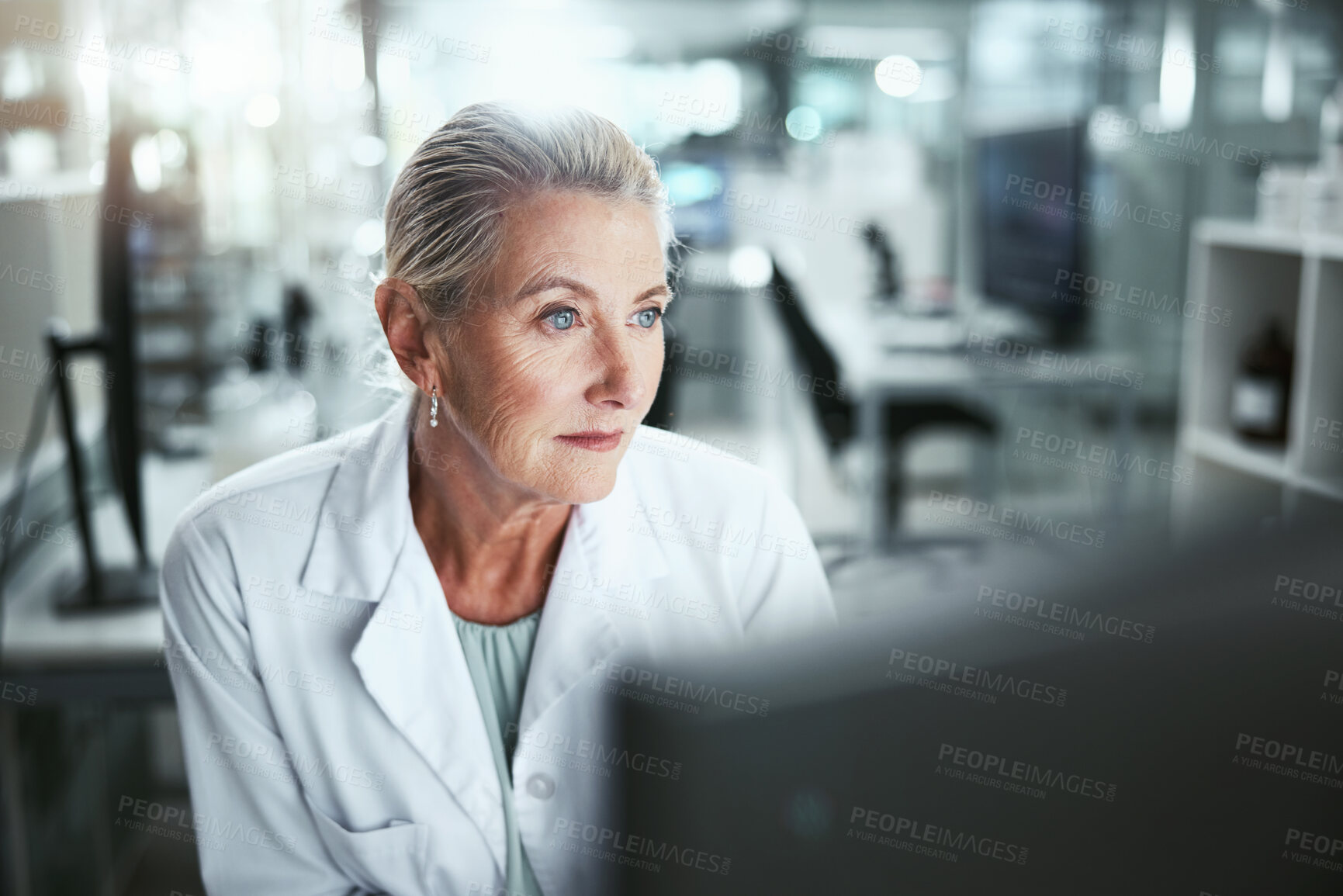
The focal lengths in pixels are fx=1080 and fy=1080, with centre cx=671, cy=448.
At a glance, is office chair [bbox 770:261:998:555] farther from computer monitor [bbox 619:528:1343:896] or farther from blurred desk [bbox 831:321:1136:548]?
computer monitor [bbox 619:528:1343:896]

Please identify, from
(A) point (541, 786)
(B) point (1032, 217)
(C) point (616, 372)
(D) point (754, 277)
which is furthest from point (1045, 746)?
(D) point (754, 277)

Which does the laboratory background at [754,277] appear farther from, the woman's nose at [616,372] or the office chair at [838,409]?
the woman's nose at [616,372]

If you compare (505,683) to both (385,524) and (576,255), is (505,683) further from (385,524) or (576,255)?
(576,255)

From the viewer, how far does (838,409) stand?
3.64 metres

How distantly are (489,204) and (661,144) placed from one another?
200mm

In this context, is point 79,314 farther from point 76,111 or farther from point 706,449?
point 706,449

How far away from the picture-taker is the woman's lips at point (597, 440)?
778mm

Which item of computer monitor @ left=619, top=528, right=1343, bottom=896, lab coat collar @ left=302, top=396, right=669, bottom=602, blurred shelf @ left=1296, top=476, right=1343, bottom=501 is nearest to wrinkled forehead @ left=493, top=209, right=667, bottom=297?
lab coat collar @ left=302, top=396, right=669, bottom=602

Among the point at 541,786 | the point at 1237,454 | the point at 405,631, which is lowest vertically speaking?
the point at 1237,454

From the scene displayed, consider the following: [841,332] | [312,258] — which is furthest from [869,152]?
[312,258]

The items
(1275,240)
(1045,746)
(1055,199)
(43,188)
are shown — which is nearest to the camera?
(1045,746)

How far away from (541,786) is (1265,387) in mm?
2102

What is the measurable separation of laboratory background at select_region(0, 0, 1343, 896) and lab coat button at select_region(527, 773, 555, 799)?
311 mm

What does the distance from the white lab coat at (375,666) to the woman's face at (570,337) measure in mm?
78
